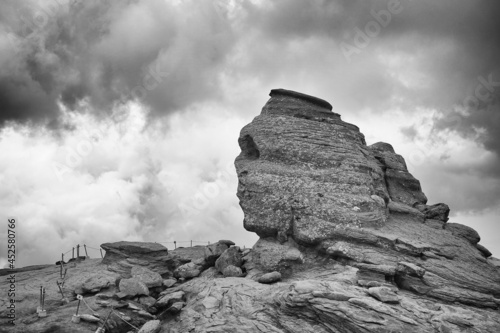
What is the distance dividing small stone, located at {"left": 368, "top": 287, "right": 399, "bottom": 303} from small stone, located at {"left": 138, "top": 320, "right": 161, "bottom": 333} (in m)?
15.5

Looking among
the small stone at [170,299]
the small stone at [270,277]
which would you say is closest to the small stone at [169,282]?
the small stone at [170,299]

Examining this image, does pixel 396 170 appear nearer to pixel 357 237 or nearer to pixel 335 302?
pixel 357 237

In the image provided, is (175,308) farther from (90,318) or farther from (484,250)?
(484,250)

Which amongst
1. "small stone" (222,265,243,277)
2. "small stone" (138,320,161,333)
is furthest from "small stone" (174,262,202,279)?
"small stone" (138,320,161,333)

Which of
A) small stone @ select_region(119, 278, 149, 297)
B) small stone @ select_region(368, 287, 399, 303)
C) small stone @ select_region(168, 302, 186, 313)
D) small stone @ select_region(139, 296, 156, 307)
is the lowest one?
small stone @ select_region(368, 287, 399, 303)

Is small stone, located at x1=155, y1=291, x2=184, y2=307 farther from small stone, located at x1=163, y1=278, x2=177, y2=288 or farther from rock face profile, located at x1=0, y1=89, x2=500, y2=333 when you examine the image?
small stone, located at x1=163, y1=278, x2=177, y2=288

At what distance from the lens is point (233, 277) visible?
32.1 metres

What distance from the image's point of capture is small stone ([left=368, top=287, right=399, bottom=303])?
23.6 metres

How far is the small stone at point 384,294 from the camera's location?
2358cm

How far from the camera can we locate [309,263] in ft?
101

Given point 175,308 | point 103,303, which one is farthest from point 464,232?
point 103,303

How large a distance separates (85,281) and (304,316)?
72.4 feet

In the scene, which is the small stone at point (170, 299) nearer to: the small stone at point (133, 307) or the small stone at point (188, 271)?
the small stone at point (133, 307)

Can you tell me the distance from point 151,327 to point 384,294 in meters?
16.7
